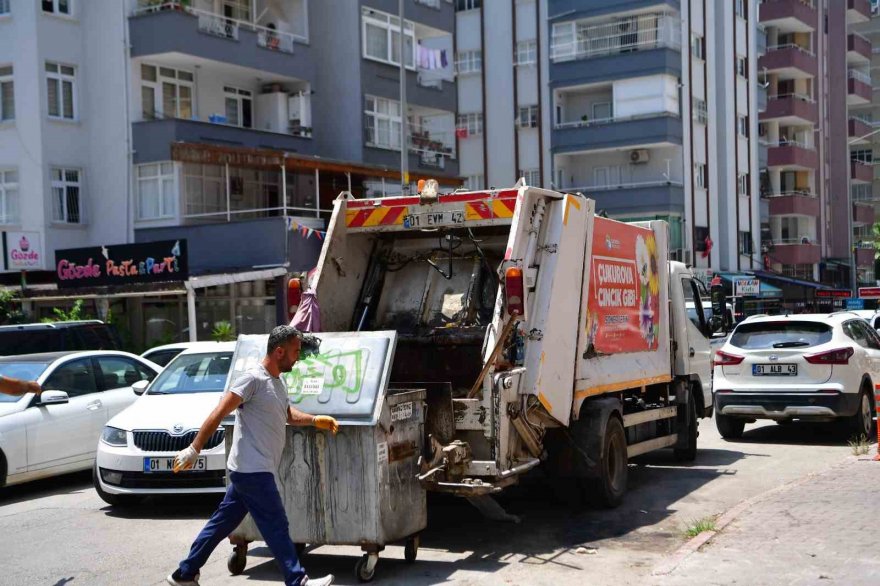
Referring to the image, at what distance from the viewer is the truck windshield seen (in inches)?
591

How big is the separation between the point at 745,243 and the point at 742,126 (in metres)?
5.61

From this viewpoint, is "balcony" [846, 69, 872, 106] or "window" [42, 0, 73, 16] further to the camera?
"balcony" [846, 69, 872, 106]

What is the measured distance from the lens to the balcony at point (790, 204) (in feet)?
188

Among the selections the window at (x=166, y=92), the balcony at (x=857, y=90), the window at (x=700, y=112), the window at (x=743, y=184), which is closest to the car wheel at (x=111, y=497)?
the window at (x=166, y=92)

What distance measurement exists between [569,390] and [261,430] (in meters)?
3.57

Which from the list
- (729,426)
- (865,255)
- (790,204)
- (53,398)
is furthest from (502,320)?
(865,255)

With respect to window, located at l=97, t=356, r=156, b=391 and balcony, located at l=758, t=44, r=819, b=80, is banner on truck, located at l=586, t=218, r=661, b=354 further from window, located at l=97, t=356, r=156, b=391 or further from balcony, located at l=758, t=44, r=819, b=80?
balcony, located at l=758, t=44, r=819, b=80

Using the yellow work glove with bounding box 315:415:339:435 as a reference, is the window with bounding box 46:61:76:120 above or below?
above

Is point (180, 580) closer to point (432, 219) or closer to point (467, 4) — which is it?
point (432, 219)

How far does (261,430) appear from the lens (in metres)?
7.07

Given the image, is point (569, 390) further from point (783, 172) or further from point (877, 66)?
point (877, 66)

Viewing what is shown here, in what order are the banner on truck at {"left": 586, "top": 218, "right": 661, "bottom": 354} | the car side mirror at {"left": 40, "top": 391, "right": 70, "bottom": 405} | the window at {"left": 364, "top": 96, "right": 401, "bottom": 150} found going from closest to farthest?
the banner on truck at {"left": 586, "top": 218, "right": 661, "bottom": 354} < the car side mirror at {"left": 40, "top": 391, "right": 70, "bottom": 405} < the window at {"left": 364, "top": 96, "right": 401, "bottom": 150}

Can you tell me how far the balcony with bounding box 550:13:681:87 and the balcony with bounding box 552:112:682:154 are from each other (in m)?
1.74

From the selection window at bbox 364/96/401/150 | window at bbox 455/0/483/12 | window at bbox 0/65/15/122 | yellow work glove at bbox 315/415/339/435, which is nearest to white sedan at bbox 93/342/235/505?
yellow work glove at bbox 315/415/339/435
